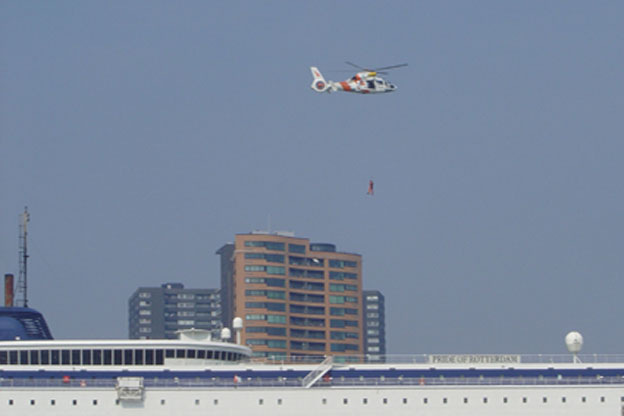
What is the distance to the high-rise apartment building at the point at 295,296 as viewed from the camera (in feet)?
607

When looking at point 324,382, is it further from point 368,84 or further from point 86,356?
point 368,84

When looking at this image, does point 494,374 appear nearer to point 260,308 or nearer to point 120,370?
point 120,370

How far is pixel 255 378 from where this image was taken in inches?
2773

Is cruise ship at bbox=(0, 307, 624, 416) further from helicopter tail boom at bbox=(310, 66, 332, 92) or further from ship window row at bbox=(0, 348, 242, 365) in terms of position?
helicopter tail boom at bbox=(310, 66, 332, 92)

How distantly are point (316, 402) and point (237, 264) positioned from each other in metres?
116

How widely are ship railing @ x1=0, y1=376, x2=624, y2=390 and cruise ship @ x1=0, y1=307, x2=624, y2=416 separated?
0.17 feet

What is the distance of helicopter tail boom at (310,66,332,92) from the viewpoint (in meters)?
101

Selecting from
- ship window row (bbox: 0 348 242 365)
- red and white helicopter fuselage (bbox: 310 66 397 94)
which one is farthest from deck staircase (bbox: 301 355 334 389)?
red and white helicopter fuselage (bbox: 310 66 397 94)

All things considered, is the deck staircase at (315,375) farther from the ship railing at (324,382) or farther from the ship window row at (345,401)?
the ship window row at (345,401)

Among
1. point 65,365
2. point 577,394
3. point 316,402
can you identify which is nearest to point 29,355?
point 65,365

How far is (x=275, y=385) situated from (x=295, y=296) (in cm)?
11998

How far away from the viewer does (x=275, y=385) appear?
7044 cm

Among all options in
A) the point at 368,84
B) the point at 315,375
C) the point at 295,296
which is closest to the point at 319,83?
the point at 368,84

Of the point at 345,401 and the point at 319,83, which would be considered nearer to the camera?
the point at 345,401
